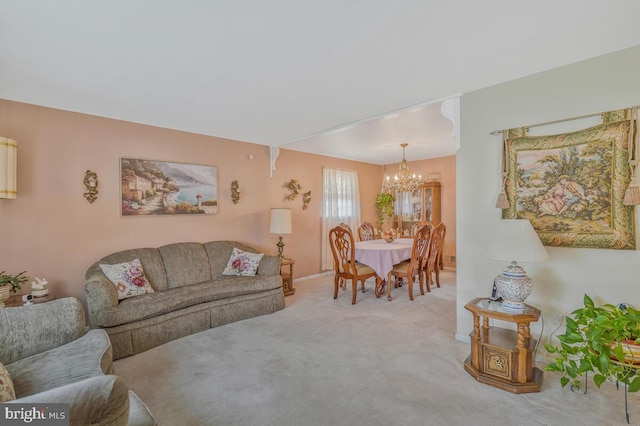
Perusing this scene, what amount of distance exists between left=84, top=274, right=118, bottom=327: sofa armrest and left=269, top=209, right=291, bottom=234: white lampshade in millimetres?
2193

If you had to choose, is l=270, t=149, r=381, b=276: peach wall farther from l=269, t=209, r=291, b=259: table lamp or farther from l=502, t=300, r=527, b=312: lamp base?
l=502, t=300, r=527, b=312: lamp base

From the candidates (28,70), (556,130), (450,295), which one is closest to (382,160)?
(450,295)

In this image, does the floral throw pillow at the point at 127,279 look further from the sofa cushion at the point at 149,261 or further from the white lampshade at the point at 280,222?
the white lampshade at the point at 280,222

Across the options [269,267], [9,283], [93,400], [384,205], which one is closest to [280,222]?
[269,267]

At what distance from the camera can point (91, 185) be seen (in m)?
3.34

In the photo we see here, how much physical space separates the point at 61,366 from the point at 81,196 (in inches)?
89.9

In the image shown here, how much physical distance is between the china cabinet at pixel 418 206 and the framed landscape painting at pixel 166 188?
4006 millimetres

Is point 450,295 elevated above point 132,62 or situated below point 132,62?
below

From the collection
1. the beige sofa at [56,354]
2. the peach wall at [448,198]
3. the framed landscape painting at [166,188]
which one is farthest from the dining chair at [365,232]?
the beige sofa at [56,354]

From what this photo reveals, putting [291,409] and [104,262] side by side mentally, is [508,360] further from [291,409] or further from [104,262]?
[104,262]

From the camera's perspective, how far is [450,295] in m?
4.43

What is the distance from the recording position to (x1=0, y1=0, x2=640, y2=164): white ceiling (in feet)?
5.46

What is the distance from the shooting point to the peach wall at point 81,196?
2.99 metres

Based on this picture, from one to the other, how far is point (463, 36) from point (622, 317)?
1.94m
